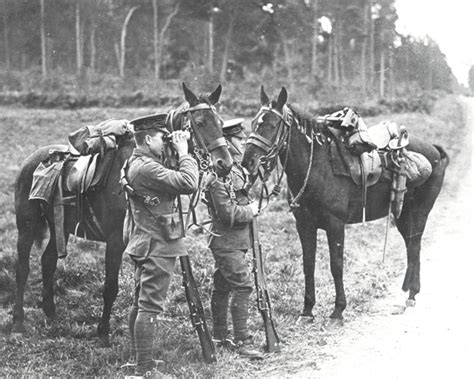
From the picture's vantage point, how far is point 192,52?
104 ft

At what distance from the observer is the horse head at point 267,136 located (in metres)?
5.51

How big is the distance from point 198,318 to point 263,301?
0.76 metres

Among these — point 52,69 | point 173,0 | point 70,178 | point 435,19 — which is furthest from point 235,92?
point 70,178

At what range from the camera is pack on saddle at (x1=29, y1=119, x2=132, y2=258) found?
5.55 m

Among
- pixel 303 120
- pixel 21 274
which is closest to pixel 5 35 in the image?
pixel 21 274

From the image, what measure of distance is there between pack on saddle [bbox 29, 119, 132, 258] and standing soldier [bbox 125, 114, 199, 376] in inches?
47.2

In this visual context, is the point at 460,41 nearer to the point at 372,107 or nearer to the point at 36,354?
the point at 36,354

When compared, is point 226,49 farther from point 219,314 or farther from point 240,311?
point 240,311

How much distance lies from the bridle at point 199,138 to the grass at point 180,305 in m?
1.76

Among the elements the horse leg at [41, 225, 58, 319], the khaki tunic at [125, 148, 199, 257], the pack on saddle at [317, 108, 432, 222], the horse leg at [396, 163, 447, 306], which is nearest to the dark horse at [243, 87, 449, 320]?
the pack on saddle at [317, 108, 432, 222]

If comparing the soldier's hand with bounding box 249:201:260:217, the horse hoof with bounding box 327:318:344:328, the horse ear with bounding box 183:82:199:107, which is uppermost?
the horse ear with bounding box 183:82:199:107

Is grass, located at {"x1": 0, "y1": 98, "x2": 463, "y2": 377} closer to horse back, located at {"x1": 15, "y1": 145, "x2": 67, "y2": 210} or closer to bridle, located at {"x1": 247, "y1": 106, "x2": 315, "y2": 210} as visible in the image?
horse back, located at {"x1": 15, "y1": 145, "x2": 67, "y2": 210}

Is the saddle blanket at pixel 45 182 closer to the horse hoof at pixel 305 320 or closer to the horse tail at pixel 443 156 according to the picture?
the horse hoof at pixel 305 320

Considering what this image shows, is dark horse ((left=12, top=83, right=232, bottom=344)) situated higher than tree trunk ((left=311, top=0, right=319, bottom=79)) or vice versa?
tree trunk ((left=311, top=0, right=319, bottom=79))
